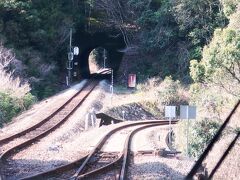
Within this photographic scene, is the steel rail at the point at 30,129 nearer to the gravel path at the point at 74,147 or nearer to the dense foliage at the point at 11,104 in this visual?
the gravel path at the point at 74,147

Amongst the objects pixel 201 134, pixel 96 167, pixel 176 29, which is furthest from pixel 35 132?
pixel 176 29

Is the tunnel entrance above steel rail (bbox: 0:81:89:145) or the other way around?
above

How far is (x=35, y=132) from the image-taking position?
20156 mm

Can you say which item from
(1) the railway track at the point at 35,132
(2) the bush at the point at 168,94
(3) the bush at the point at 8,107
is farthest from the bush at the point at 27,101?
(2) the bush at the point at 168,94

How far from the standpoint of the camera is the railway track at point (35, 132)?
1425 cm

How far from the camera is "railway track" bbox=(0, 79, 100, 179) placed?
14.2 metres

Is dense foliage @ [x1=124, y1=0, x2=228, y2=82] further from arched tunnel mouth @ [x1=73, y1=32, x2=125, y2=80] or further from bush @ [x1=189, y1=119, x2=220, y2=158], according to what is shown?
bush @ [x1=189, y1=119, x2=220, y2=158]

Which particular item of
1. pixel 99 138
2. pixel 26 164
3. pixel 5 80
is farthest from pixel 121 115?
pixel 26 164

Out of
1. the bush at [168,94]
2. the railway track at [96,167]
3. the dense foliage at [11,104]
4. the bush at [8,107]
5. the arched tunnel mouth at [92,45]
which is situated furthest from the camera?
the arched tunnel mouth at [92,45]

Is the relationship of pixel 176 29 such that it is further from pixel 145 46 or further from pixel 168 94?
pixel 168 94

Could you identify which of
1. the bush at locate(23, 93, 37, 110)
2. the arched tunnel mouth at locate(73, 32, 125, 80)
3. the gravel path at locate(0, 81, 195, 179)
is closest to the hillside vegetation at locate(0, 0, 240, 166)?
the bush at locate(23, 93, 37, 110)

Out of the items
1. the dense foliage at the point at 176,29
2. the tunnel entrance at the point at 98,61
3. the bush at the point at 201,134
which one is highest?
the dense foliage at the point at 176,29

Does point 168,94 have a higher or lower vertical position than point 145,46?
lower

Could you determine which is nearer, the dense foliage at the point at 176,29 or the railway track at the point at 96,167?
the railway track at the point at 96,167
